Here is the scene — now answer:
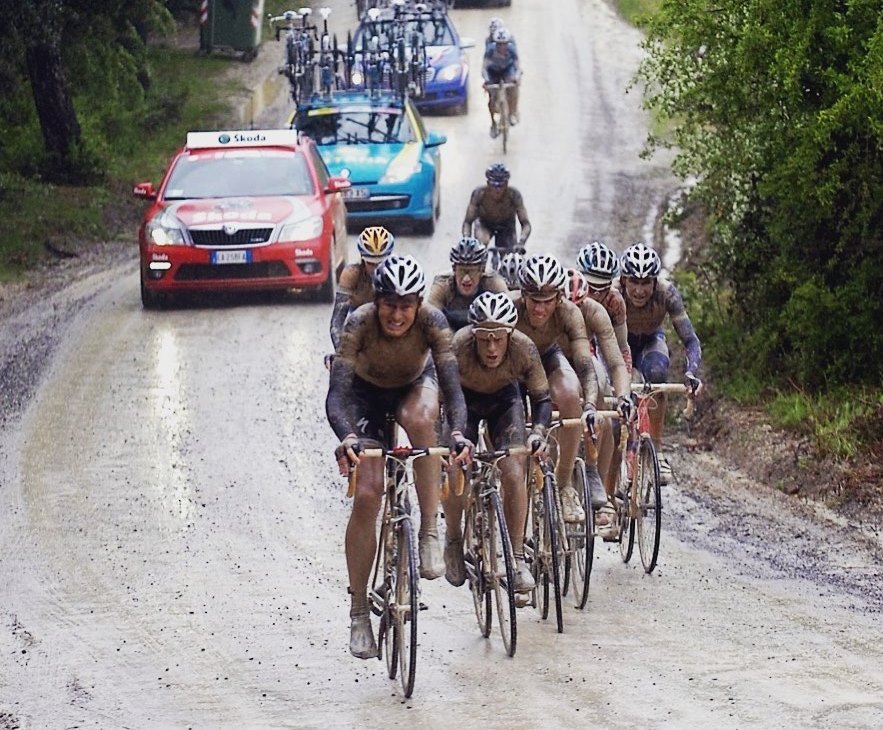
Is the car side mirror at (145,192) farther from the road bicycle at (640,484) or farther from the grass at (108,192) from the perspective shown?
the road bicycle at (640,484)

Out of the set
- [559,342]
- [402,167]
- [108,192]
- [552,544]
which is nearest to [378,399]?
[552,544]

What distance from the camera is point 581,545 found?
10078mm

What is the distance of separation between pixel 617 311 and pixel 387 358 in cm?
277

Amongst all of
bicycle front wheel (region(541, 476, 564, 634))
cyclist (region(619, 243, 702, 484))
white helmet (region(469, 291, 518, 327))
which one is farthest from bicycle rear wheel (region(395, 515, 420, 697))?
cyclist (region(619, 243, 702, 484))

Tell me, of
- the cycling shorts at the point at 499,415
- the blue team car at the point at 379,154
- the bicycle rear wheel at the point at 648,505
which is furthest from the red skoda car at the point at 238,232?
the cycling shorts at the point at 499,415

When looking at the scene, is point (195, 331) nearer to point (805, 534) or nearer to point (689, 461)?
point (689, 461)

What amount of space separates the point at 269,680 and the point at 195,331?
9.85 metres

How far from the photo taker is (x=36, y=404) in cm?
1533

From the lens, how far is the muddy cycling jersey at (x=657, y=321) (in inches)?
460

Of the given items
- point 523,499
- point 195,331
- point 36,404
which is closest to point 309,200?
point 195,331

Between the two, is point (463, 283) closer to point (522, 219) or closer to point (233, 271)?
point (522, 219)

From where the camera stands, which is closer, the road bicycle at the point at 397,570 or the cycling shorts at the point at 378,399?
the road bicycle at the point at 397,570

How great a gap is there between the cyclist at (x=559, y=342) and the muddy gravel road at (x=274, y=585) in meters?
0.84

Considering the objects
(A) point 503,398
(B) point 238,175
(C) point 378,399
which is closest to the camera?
(C) point 378,399
